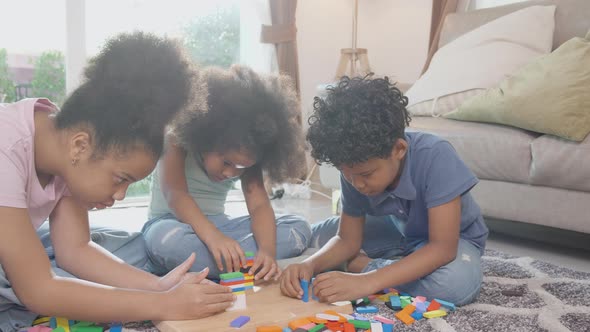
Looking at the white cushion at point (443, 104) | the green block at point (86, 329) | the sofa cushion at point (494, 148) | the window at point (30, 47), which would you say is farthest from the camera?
the window at point (30, 47)

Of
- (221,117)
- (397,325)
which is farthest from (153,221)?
(397,325)

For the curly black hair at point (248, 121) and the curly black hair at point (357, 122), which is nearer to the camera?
the curly black hair at point (357, 122)

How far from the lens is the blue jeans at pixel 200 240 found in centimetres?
156

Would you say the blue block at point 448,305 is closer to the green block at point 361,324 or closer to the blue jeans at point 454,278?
the blue jeans at point 454,278

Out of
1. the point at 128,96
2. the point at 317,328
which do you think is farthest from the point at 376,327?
the point at 128,96

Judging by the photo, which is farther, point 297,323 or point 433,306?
point 433,306

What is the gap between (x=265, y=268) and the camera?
145 cm

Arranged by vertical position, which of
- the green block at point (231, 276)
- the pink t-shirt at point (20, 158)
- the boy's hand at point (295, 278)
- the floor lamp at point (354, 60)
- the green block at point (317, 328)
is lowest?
the green block at point (317, 328)

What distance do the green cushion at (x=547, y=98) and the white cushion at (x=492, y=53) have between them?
216 mm

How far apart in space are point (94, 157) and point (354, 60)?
2.89 metres

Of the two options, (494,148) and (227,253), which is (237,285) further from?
(494,148)

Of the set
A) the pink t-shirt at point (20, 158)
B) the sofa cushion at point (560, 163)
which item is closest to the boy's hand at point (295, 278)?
the pink t-shirt at point (20, 158)

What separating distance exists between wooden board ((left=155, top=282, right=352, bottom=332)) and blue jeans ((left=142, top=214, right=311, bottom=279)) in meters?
0.23

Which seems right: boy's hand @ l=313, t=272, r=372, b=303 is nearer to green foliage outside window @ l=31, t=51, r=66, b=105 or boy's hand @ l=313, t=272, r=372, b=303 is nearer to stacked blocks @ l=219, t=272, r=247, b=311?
stacked blocks @ l=219, t=272, r=247, b=311
